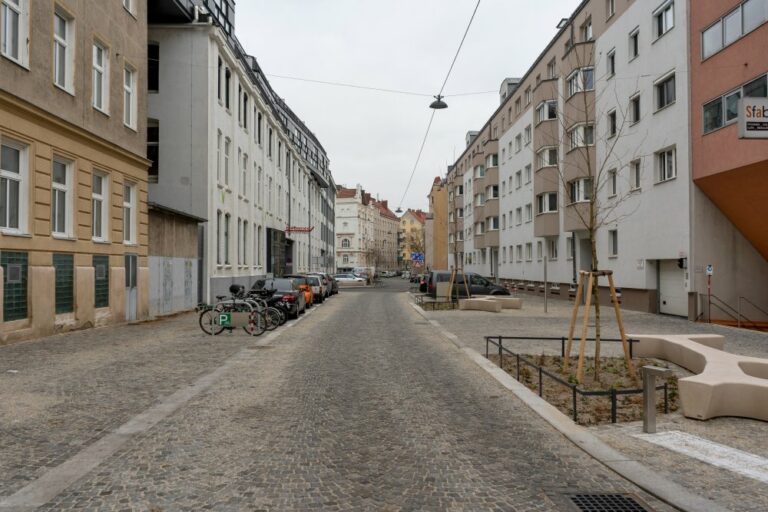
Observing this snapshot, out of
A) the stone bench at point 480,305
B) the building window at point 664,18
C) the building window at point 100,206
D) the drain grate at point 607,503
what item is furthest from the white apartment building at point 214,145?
the drain grate at point 607,503

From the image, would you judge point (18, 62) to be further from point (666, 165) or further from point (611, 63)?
point (611, 63)

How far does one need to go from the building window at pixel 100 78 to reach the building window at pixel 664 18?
18226mm

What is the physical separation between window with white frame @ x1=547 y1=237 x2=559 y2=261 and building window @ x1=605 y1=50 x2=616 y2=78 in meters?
10.7

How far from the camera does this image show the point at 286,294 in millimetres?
21109

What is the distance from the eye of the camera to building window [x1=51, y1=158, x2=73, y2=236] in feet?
49.6

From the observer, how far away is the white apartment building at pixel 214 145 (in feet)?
87.6

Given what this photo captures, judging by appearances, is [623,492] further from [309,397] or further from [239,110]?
[239,110]

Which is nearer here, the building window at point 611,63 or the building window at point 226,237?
the building window at point 611,63

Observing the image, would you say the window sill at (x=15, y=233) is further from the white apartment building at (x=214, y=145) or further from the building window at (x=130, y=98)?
the white apartment building at (x=214, y=145)

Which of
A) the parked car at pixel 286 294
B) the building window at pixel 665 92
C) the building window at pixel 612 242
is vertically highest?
the building window at pixel 665 92

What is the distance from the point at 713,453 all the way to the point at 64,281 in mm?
14135

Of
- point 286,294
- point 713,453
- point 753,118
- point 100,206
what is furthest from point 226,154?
point 713,453

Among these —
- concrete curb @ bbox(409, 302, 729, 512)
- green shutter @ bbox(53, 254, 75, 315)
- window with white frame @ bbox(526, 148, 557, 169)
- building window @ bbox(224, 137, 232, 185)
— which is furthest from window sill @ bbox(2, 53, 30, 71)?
window with white frame @ bbox(526, 148, 557, 169)

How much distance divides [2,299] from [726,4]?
66.1 feet
